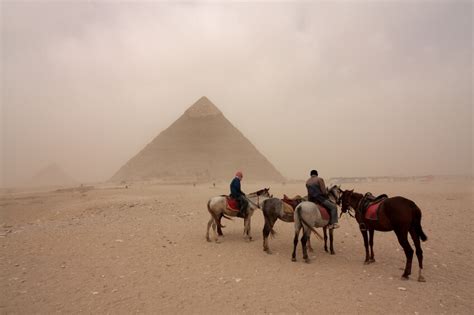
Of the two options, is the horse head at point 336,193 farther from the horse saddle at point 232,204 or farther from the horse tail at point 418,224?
the horse saddle at point 232,204

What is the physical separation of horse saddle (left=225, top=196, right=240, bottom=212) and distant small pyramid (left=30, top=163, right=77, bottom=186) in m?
105

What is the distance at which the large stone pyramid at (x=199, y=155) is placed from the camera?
55312mm

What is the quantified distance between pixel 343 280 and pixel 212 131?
2415 inches

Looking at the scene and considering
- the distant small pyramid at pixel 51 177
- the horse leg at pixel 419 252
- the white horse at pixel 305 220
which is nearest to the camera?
the horse leg at pixel 419 252

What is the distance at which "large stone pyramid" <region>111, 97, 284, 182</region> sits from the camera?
55312mm

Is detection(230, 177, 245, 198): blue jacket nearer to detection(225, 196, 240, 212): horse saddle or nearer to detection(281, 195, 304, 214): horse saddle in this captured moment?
detection(225, 196, 240, 212): horse saddle

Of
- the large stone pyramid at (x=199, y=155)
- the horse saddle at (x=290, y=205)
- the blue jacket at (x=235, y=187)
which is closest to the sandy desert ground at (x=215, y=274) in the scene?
the horse saddle at (x=290, y=205)

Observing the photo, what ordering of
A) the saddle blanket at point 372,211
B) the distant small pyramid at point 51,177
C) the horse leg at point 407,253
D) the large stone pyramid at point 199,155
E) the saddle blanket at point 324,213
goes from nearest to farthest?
the horse leg at point 407,253 → the saddle blanket at point 372,211 → the saddle blanket at point 324,213 → the large stone pyramid at point 199,155 → the distant small pyramid at point 51,177

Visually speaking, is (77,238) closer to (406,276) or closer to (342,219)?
(406,276)

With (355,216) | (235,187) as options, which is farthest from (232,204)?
(355,216)

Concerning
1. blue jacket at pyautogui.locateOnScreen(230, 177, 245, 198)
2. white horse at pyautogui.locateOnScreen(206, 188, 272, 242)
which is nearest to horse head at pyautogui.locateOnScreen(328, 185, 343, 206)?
white horse at pyautogui.locateOnScreen(206, 188, 272, 242)

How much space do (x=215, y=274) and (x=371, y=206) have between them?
3.57 meters

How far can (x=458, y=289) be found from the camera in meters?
5.19

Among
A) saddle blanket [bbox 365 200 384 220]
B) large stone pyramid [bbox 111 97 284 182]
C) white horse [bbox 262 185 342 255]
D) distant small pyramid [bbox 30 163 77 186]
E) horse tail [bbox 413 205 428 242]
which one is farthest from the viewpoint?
distant small pyramid [bbox 30 163 77 186]
